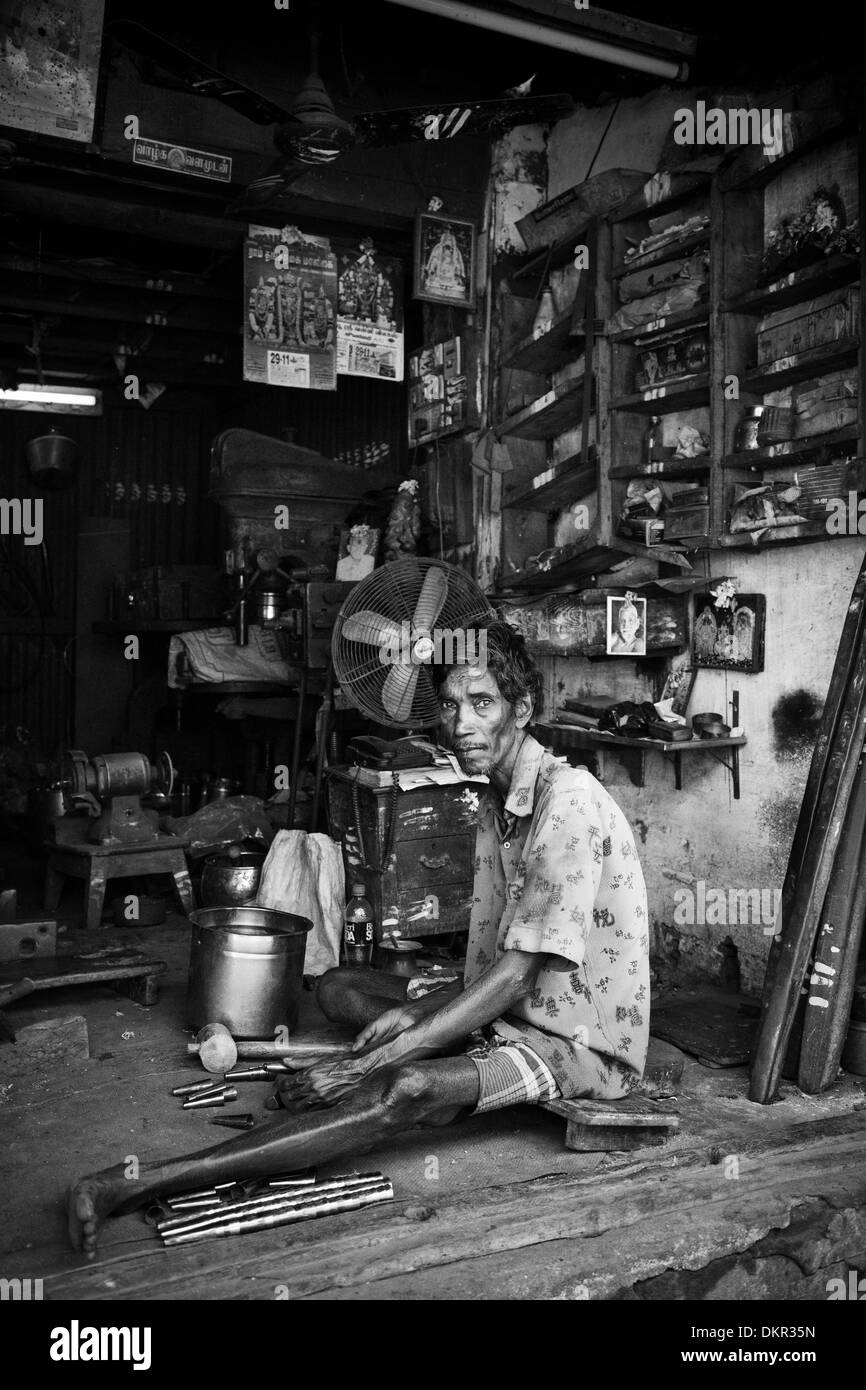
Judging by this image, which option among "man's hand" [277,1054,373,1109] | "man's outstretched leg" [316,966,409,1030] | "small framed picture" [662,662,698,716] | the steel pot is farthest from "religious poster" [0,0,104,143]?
"man's hand" [277,1054,373,1109]

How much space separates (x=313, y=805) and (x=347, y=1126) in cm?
340

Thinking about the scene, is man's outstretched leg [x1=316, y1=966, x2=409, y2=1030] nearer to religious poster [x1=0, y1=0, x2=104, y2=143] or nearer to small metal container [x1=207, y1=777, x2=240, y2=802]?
small metal container [x1=207, y1=777, x2=240, y2=802]

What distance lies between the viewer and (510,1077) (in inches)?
125

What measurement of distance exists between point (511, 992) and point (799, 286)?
298 cm

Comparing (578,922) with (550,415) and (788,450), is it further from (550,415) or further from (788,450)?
(550,415)

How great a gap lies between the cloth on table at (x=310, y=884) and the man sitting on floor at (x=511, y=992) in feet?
6.34

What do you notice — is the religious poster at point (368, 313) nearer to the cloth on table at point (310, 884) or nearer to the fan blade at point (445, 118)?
the fan blade at point (445, 118)

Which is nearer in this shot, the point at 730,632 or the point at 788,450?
the point at 788,450

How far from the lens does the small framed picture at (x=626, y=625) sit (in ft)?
17.1

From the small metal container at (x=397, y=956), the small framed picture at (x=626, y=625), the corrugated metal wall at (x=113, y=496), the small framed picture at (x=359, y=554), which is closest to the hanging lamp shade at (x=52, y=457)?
the corrugated metal wall at (x=113, y=496)

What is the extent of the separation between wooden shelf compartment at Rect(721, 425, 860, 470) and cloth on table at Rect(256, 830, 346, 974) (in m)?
2.65

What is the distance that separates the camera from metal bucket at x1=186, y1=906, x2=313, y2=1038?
4.14m

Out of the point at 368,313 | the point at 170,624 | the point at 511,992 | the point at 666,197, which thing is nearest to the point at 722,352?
the point at 666,197
